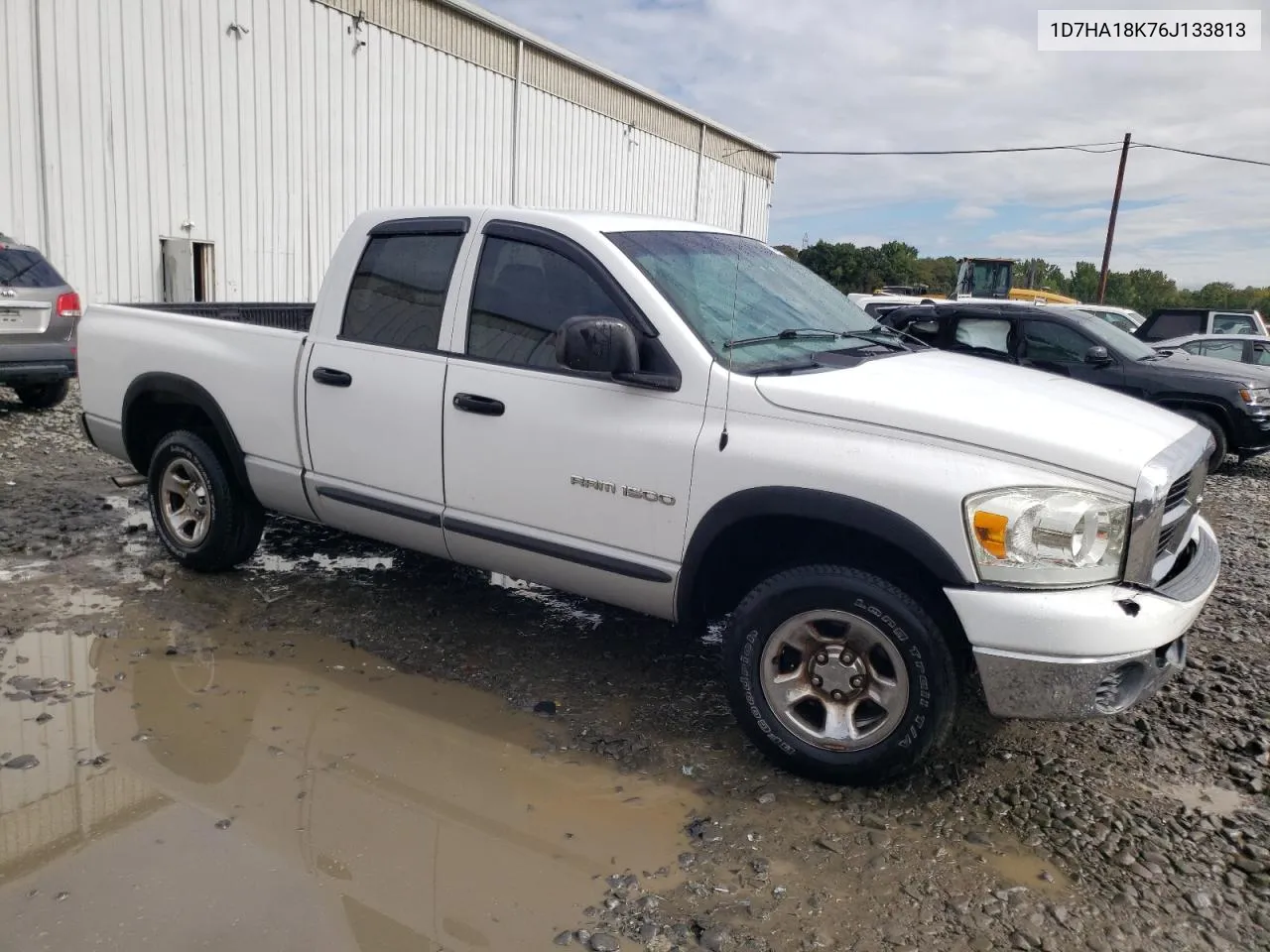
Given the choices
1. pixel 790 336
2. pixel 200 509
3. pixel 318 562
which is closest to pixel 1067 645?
pixel 790 336

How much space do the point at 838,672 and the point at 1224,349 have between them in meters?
12.6

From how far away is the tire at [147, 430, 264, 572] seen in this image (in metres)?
5.09

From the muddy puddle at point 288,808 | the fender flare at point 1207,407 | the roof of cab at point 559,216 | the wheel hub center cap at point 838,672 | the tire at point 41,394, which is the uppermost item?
the roof of cab at point 559,216

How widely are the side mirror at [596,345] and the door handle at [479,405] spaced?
0.52 meters

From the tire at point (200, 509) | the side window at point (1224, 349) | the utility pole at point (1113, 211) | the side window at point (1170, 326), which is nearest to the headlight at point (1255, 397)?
the side window at point (1224, 349)

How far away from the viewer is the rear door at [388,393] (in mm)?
4207

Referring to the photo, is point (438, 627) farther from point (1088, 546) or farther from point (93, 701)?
point (1088, 546)

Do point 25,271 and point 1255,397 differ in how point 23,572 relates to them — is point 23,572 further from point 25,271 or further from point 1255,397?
point 1255,397

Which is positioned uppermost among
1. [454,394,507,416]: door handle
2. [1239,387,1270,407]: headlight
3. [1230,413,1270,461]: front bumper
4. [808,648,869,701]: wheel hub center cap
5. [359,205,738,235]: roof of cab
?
[359,205,738,235]: roof of cab

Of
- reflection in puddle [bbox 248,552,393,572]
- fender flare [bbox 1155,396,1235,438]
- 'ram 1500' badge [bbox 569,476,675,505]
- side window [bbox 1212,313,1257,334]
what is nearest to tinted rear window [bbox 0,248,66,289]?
reflection in puddle [bbox 248,552,393,572]

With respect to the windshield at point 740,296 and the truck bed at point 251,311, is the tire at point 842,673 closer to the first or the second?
the windshield at point 740,296

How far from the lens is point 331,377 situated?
4465mm

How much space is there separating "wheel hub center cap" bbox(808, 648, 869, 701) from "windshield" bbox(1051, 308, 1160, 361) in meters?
7.88

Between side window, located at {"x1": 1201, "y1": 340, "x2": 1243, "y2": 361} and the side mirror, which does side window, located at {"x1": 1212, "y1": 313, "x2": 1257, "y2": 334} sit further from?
the side mirror
